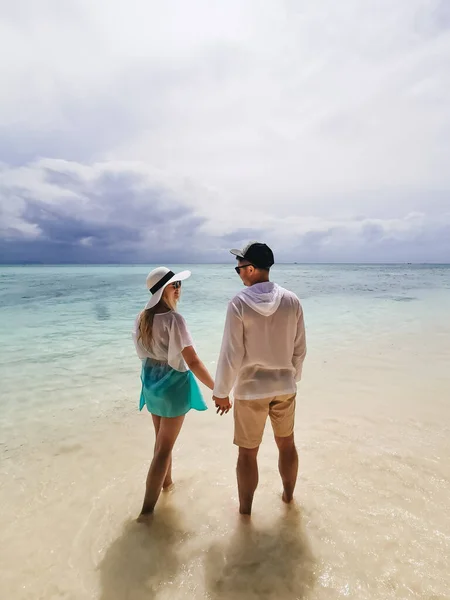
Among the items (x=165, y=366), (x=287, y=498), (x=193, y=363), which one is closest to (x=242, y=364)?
(x=193, y=363)

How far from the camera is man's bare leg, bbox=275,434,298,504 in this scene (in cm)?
329

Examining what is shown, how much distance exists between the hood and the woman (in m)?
0.67

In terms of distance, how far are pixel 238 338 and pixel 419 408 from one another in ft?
14.3

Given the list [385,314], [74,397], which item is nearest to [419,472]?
[74,397]

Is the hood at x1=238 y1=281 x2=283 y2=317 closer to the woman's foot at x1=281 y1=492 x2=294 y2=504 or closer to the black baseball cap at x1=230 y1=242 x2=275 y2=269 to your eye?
the black baseball cap at x1=230 y1=242 x2=275 y2=269

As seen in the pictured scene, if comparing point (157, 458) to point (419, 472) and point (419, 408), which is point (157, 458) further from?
point (419, 408)

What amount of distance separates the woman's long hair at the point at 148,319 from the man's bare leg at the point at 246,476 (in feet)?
4.41

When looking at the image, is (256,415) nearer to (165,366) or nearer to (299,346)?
(299,346)

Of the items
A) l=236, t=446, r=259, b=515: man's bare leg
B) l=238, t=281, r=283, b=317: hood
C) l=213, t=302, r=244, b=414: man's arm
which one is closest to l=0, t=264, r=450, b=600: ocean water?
l=236, t=446, r=259, b=515: man's bare leg

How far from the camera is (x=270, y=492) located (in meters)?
3.69

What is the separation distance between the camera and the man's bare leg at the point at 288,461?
10.8 ft

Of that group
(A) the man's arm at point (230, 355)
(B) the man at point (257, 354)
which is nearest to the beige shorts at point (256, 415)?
(B) the man at point (257, 354)

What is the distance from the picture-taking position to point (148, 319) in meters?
3.16

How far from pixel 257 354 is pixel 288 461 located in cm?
121
